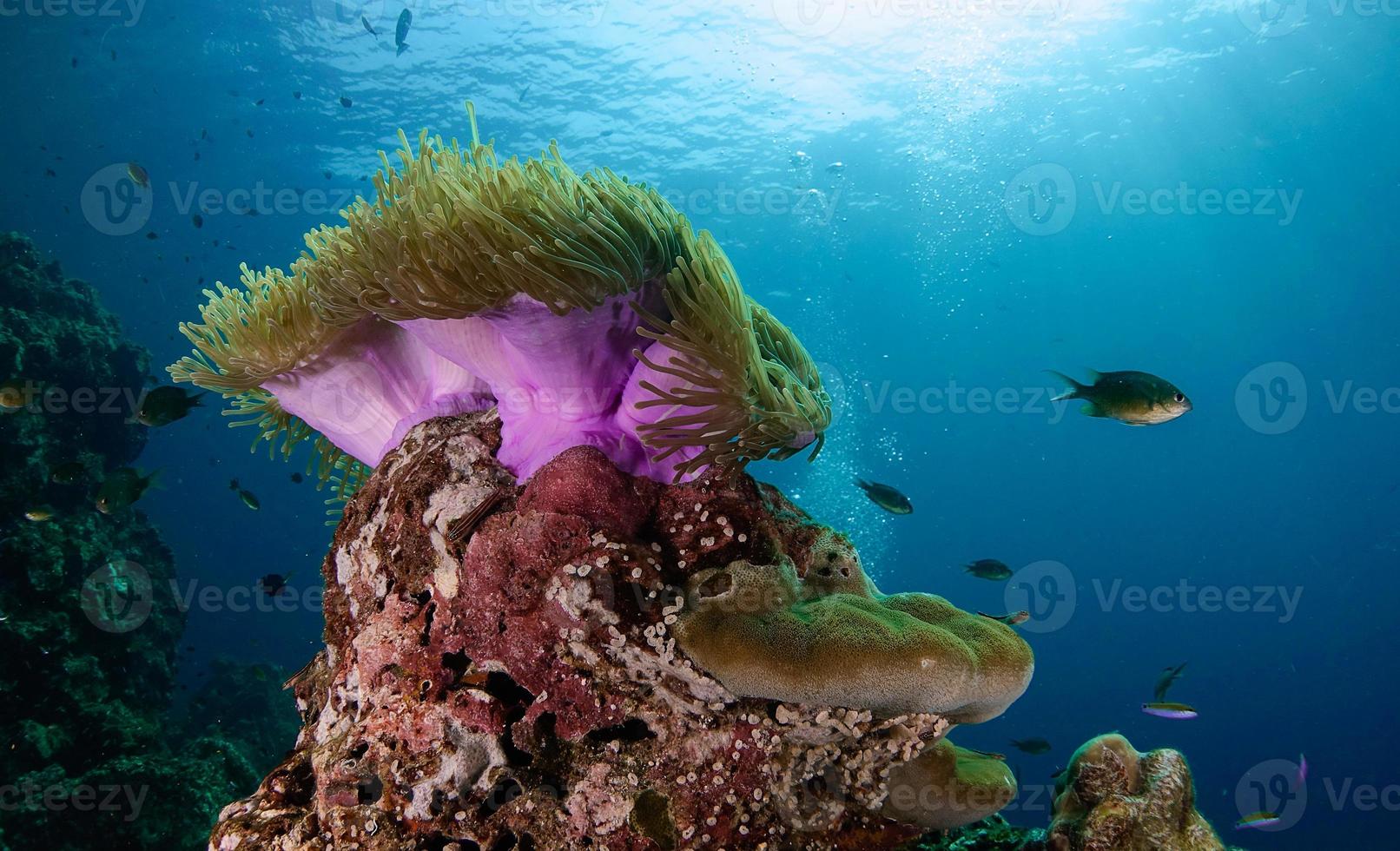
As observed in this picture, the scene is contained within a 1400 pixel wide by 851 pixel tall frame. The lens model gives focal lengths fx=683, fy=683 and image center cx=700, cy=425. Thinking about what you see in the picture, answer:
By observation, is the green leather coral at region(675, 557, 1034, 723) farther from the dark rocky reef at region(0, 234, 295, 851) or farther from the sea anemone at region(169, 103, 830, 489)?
the dark rocky reef at region(0, 234, 295, 851)

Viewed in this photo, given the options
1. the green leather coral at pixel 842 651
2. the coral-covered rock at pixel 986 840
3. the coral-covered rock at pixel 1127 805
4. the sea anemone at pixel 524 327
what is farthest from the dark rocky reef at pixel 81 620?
the coral-covered rock at pixel 1127 805

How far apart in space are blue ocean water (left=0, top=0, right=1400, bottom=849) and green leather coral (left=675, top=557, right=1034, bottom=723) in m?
6.20

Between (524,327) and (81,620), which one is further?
(81,620)

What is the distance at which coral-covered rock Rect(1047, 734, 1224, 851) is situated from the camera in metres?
2.54

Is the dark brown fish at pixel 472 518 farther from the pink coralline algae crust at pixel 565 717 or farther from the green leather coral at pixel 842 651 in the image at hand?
the green leather coral at pixel 842 651

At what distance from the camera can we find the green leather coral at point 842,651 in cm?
217

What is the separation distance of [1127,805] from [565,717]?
2.16 metres

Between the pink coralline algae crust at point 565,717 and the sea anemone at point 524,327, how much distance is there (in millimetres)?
290

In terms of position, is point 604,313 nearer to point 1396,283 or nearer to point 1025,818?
point 1025,818

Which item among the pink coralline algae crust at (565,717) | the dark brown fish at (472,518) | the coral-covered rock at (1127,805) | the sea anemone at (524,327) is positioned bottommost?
the coral-covered rock at (1127,805)

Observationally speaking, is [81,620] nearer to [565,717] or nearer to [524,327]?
[565,717]

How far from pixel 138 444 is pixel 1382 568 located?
69.2 metres

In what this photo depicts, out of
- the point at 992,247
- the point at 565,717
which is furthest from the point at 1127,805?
the point at 992,247

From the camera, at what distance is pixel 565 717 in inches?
94.3
